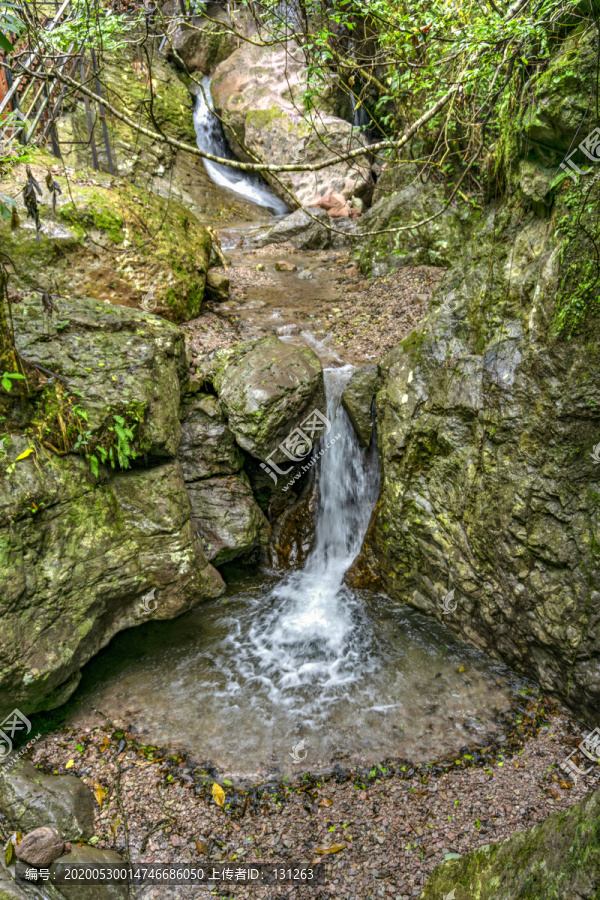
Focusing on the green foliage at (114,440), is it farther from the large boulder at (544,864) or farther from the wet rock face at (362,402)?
the large boulder at (544,864)

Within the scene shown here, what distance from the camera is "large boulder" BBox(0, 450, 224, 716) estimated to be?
3660 mm

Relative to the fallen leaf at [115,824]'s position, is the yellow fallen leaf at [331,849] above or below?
below

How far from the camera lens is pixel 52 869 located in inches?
110

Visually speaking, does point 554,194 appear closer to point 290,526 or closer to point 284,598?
point 290,526

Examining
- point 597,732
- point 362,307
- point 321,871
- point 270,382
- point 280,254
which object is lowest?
point 321,871

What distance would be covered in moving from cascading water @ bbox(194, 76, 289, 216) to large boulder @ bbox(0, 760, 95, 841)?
43.1ft

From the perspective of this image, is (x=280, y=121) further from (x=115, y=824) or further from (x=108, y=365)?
(x=115, y=824)

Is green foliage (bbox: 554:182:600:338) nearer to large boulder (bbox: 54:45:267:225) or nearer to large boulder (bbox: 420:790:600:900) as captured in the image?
large boulder (bbox: 420:790:600:900)

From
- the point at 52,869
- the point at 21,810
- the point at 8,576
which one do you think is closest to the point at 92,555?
the point at 8,576

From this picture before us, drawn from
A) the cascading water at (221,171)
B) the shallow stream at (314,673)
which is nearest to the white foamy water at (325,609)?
the shallow stream at (314,673)

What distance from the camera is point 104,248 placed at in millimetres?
5703

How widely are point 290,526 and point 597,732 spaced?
3521mm

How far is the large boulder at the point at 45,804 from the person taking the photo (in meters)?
3.07

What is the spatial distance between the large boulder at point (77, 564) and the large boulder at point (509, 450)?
224 cm
